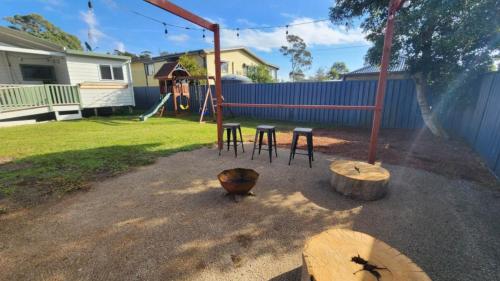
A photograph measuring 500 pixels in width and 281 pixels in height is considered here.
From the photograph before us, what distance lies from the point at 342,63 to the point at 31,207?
52306 millimetres

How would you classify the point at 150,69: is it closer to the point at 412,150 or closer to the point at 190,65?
the point at 190,65

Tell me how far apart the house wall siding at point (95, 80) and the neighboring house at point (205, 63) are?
22.2ft

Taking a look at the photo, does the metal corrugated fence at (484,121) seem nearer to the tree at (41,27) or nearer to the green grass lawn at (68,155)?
the green grass lawn at (68,155)

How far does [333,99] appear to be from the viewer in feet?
30.2

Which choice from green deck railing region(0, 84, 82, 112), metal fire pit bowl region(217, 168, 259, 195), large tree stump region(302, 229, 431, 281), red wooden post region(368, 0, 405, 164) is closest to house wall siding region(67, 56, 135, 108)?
green deck railing region(0, 84, 82, 112)

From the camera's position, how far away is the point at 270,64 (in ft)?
91.8

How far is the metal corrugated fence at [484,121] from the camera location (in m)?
4.05

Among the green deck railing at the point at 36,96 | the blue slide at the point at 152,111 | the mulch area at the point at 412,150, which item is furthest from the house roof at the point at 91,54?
the mulch area at the point at 412,150

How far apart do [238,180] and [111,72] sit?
1330 cm

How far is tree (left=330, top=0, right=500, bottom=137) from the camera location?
4762 millimetres

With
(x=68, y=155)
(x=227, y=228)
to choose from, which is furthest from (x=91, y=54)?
(x=227, y=228)

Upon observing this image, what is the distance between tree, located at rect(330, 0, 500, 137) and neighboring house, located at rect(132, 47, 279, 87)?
45.9ft

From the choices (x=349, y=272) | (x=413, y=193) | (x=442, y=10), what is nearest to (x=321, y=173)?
(x=413, y=193)

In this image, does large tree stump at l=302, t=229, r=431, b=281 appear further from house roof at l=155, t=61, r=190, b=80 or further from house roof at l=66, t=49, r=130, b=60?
house roof at l=66, t=49, r=130, b=60
